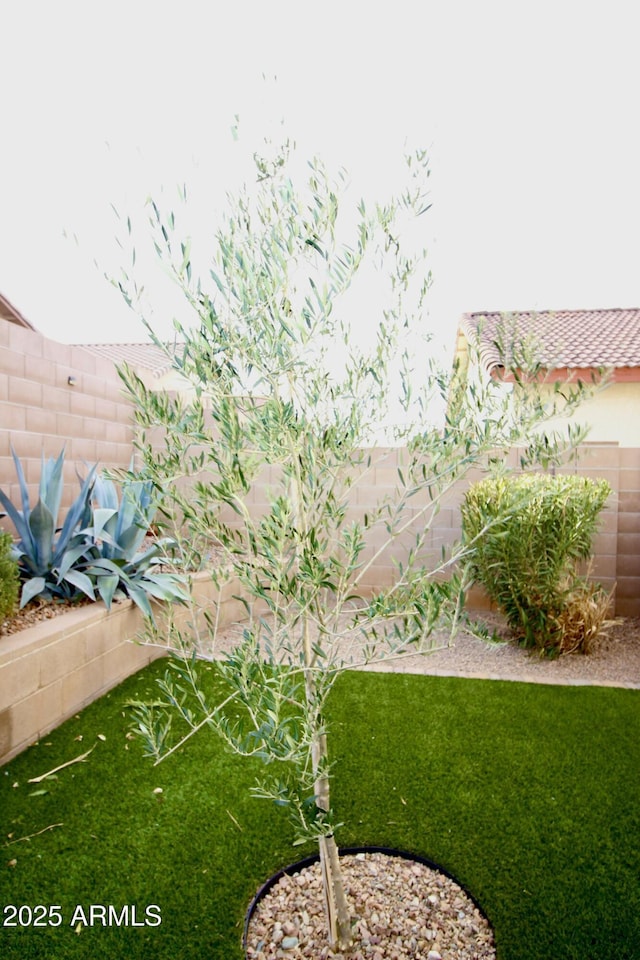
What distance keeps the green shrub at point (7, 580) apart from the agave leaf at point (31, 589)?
34 centimetres

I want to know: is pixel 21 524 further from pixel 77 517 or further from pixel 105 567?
pixel 105 567

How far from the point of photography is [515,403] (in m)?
2.09

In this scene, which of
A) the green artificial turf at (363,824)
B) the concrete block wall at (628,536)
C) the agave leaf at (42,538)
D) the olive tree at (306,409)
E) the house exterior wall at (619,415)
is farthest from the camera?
the house exterior wall at (619,415)

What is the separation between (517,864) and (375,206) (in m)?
2.67

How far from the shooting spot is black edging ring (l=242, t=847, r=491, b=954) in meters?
2.32

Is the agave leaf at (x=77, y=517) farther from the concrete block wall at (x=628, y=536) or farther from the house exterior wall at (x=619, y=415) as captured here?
the house exterior wall at (x=619, y=415)

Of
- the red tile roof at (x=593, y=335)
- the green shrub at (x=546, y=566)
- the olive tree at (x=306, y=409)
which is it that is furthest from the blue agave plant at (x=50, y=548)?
the red tile roof at (x=593, y=335)

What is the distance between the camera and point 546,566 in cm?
537

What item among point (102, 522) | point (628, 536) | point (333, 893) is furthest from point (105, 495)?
point (628, 536)

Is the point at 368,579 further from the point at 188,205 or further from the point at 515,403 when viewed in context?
the point at 188,205

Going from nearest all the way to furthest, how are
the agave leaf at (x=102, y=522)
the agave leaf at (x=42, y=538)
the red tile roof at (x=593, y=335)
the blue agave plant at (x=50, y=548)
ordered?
the blue agave plant at (x=50, y=548) < the agave leaf at (x=42, y=538) < the agave leaf at (x=102, y=522) < the red tile roof at (x=593, y=335)

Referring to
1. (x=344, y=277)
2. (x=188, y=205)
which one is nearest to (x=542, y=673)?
(x=344, y=277)

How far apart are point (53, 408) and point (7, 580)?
2.87 m

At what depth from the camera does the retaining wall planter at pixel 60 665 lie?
346cm
